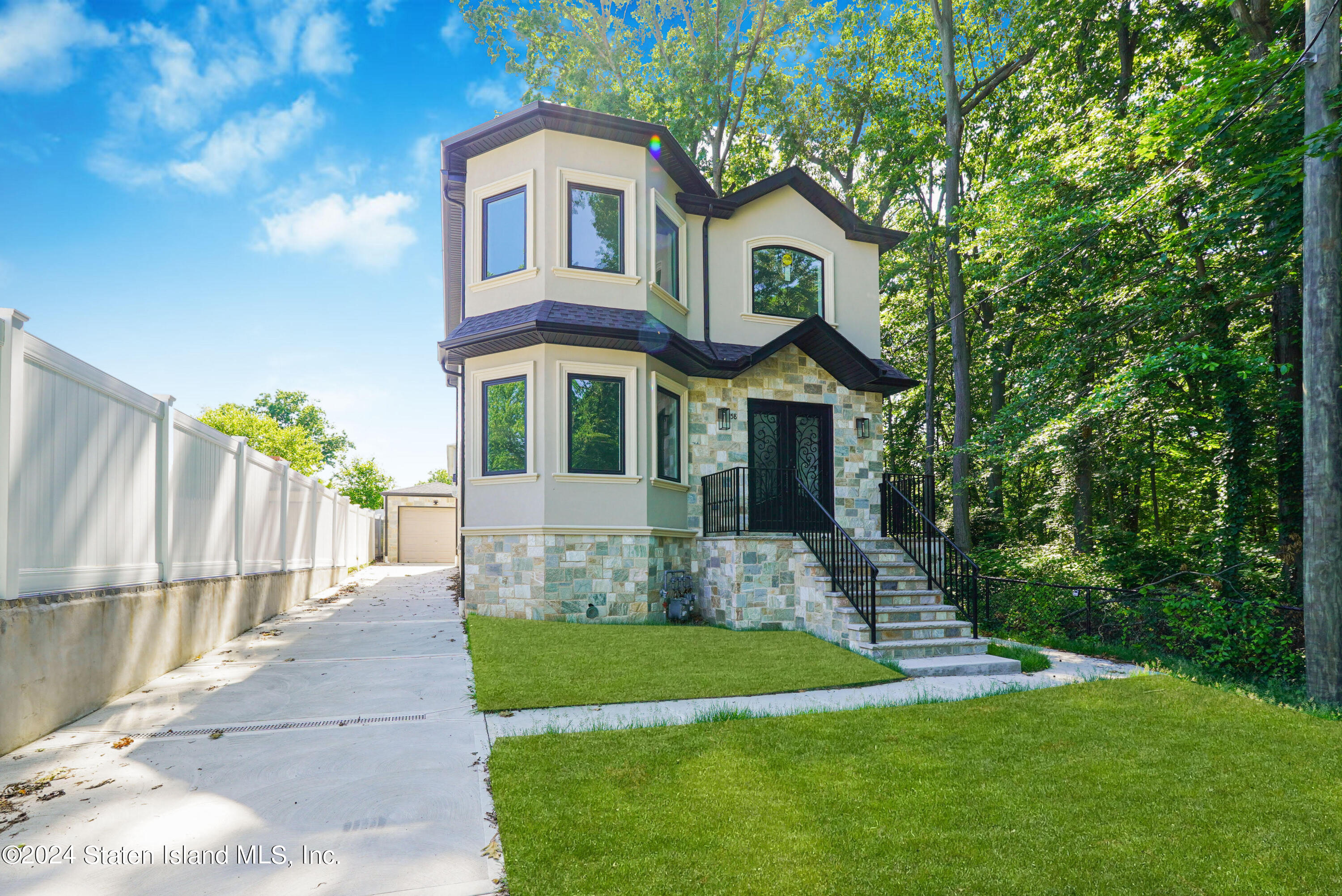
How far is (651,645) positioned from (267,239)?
17.2 m

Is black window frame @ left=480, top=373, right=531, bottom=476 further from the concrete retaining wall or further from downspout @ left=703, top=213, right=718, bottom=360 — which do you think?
the concrete retaining wall

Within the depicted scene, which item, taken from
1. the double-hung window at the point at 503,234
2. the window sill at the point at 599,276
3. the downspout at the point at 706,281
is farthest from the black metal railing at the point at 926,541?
the double-hung window at the point at 503,234

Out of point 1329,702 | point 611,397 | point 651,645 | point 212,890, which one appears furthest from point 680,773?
point 611,397

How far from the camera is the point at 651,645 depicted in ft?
25.6

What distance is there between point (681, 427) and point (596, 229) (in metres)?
3.30

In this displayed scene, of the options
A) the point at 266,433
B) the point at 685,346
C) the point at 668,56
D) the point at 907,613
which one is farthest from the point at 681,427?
the point at 266,433

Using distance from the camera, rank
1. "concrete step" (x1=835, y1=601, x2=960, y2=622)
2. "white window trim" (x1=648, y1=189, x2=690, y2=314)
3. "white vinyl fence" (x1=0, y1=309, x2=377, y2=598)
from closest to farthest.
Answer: "white vinyl fence" (x1=0, y1=309, x2=377, y2=598) → "concrete step" (x1=835, y1=601, x2=960, y2=622) → "white window trim" (x1=648, y1=189, x2=690, y2=314)

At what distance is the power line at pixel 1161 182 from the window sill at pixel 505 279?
349 inches

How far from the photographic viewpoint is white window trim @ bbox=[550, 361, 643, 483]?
9.93 meters

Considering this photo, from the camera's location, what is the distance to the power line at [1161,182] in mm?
6740

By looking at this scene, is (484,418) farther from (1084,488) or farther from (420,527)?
(420,527)

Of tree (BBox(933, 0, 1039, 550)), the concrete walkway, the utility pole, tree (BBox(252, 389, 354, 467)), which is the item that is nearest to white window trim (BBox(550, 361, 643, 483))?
the concrete walkway

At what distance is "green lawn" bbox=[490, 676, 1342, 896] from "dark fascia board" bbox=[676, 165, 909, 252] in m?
9.00

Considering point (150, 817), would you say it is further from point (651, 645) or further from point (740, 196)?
point (740, 196)
